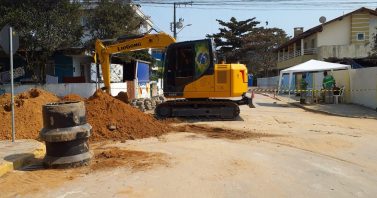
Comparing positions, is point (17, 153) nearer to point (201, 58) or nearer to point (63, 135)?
point (63, 135)

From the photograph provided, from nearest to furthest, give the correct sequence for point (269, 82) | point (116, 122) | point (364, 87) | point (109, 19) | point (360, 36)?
point (116, 122), point (364, 87), point (109, 19), point (360, 36), point (269, 82)

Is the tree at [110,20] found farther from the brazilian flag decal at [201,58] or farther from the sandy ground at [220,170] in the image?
the sandy ground at [220,170]

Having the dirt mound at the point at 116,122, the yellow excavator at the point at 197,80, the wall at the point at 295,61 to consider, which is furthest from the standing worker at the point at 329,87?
the wall at the point at 295,61

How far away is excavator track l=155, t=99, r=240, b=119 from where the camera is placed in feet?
59.0

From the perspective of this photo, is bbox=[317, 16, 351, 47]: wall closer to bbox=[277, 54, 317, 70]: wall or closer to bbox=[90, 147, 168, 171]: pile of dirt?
bbox=[277, 54, 317, 70]: wall

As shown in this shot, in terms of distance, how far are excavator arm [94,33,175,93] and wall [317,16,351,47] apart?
3478 centimetres

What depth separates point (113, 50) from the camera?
19.2 m

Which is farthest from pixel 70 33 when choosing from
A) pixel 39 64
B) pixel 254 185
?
pixel 254 185

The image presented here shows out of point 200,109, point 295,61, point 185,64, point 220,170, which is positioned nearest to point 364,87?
point 200,109

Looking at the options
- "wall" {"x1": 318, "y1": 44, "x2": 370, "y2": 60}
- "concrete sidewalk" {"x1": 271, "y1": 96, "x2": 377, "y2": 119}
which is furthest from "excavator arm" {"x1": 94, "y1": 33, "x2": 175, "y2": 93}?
"wall" {"x1": 318, "y1": 44, "x2": 370, "y2": 60}

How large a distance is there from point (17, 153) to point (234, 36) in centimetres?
6911

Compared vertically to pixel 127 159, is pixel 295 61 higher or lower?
higher

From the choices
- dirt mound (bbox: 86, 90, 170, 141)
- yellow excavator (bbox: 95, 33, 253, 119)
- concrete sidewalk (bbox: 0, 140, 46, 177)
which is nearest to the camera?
concrete sidewalk (bbox: 0, 140, 46, 177)

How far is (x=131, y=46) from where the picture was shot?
19.1m
